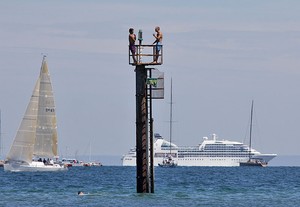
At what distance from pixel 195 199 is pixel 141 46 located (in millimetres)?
11678

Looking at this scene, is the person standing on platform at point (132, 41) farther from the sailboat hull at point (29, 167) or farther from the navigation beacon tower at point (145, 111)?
the sailboat hull at point (29, 167)

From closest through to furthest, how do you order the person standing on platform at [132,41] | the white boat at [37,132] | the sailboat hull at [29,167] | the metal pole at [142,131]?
the metal pole at [142,131]
the person standing on platform at [132,41]
the white boat at [37,132]
the sailboat hull at [29,167]

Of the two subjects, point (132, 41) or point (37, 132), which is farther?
point (37, 132)

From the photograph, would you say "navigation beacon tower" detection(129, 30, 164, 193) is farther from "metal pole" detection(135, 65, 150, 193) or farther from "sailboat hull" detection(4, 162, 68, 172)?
"sailboat hull" detection(4, 162, 68, 172)

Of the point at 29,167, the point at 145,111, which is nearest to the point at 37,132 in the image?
the point at 29,167

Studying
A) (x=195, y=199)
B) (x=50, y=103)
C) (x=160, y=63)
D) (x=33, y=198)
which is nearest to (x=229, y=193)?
(x=195, y=199)

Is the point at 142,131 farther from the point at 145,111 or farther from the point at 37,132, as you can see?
the point at 37,132

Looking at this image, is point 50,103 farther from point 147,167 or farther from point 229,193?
point 147,167

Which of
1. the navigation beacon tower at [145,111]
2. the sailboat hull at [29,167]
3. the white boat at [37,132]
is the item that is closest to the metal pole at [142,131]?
the navigation beacon tower at [145,111]

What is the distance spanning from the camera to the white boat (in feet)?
406

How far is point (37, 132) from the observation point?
127 metres

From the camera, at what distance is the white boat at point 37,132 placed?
123875mm

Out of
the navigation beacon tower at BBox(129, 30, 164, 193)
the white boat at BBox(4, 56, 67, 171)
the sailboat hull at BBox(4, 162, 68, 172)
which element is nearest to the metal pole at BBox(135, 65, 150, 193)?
the navigation beacon tower at BBox(129, 30, 164, 193)

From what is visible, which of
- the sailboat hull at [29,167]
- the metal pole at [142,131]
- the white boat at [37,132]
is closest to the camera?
the metal pole at [142,131]
